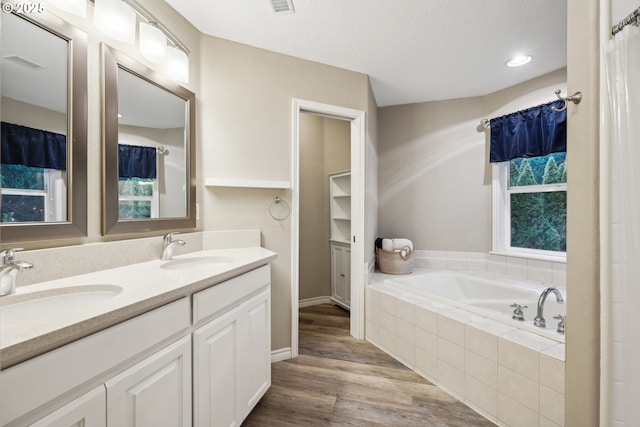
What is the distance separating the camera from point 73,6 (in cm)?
114

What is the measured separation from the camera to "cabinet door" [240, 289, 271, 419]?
1.45 meters

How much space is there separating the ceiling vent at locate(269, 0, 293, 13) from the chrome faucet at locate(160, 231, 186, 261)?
1.49 meters

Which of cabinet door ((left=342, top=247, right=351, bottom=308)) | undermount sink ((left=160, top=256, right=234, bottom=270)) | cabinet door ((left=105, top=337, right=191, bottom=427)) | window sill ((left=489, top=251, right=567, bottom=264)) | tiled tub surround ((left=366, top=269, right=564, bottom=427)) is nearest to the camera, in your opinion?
cabinet door ((left=105, top=337, right=191, bottom=427))

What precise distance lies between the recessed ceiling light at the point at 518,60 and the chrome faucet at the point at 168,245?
2.81 meters

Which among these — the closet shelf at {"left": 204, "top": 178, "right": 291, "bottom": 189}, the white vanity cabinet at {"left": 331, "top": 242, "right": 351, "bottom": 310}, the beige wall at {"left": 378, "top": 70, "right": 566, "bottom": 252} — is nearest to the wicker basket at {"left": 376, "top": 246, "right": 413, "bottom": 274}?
the beige wall at {"left": 378, "top": 70, "right": 566, "bottom": 252}

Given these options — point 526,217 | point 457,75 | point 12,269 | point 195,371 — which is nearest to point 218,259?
point 195,371

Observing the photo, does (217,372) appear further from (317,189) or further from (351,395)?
(317,189)

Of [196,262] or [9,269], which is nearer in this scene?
[9,269]

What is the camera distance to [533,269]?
250 cm

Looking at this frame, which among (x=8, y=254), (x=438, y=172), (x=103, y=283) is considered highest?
(x=438, y=172)

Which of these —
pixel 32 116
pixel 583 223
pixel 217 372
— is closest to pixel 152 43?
pixel 32 116

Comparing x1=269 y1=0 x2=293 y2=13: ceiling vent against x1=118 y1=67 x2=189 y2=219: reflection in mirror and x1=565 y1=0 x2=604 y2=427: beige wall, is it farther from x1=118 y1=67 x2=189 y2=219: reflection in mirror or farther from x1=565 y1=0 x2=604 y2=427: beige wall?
x1=565 y1=0 x2=604 y2=427: beige wall

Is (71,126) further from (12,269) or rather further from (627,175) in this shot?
(627,175)

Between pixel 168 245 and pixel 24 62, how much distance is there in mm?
944
